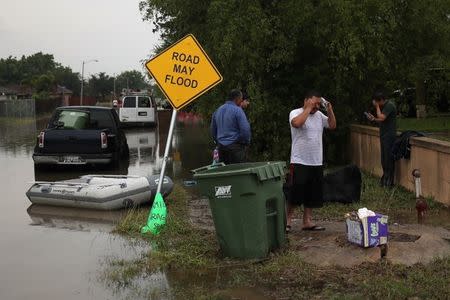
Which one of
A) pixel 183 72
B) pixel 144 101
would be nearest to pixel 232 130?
pixel 183 72

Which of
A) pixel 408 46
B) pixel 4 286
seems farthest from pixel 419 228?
pixel 408 46

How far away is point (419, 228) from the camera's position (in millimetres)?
7793

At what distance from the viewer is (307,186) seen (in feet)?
24.8

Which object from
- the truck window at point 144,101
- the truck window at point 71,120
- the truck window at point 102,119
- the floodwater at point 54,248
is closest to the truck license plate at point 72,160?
the floodwater at point 54,248

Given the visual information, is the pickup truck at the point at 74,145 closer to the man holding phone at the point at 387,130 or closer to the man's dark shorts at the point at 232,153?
the man's dark shorts at the point at 232,153

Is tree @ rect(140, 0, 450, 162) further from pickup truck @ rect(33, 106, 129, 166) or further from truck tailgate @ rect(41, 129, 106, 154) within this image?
truck tailgate @ rect(41, 129, 106, 154)

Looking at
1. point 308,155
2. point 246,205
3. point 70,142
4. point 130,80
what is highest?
point 130,80

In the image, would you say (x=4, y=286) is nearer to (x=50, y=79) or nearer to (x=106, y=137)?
(x=106, y=137)

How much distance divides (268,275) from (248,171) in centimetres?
102

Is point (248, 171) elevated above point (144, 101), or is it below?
below

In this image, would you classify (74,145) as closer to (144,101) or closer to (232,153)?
(232,153)

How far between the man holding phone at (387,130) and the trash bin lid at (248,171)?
170 inches

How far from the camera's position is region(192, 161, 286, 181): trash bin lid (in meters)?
6.20

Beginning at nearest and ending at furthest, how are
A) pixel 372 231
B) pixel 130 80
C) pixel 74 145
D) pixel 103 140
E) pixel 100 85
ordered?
pixel 372 231 → pixel 74 145 → pixel 103 140 → pixel 100 85 → pixel 130 80
